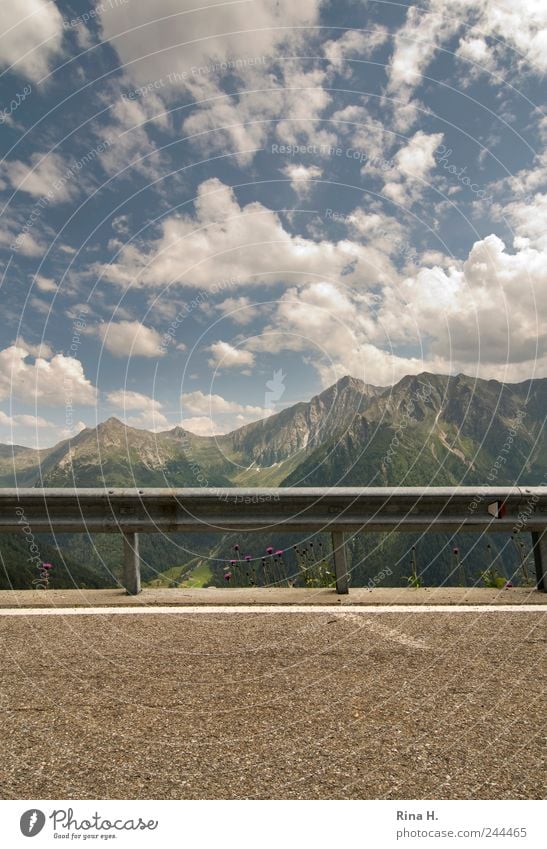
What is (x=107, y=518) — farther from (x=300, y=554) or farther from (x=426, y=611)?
(x=426, y=611)

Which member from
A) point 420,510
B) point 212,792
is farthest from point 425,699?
point 420,510

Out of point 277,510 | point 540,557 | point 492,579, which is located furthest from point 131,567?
point 540,557

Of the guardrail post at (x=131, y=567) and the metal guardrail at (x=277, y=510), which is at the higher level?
the metal guardrail at (x=277, y=510)

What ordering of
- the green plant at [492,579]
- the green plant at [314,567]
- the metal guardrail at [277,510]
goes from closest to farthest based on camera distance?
the metal guardrail at [277,510] → the green plant at [492,579] → the green plant at [314,567]

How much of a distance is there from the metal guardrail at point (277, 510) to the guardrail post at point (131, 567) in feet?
0.05

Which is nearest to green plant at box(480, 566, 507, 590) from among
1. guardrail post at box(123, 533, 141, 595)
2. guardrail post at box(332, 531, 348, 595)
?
guardrail post at box(332, 531, 348, 595)

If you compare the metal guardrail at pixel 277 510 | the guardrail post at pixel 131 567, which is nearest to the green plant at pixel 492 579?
the metal guardrail at pixel 277 510

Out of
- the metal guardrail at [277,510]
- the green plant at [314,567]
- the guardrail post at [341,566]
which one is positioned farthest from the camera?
the green plant at [314,567]

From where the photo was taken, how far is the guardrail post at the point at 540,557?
554cm

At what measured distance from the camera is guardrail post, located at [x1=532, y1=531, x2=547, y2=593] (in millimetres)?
5543

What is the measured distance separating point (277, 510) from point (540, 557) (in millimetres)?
2830

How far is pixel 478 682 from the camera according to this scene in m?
3.13

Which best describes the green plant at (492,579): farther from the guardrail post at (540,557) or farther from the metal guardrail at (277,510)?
the metal guardrail at (277,510)

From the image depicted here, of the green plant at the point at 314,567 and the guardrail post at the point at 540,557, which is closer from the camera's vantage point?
the guardrail post at the point at 540,557
